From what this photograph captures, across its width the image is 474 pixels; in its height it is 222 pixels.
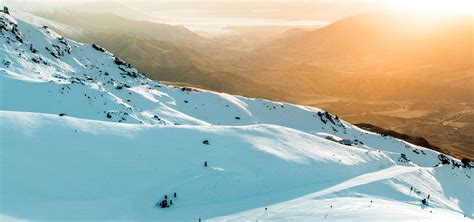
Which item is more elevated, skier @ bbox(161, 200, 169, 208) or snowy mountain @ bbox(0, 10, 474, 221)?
snowy mountain @ bbox(0, 10, 474, 221)

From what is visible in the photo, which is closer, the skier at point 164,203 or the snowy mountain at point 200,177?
the snowy mountain at point 200,177

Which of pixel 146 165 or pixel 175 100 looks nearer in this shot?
pixel 146 165

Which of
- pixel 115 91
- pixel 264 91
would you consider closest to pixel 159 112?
pixel 115 91

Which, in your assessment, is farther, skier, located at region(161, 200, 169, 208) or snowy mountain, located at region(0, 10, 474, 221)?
skier, located at region(161, 200, 169, 208)

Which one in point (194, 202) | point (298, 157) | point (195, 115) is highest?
point (195, 115)

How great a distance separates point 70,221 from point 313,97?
157m

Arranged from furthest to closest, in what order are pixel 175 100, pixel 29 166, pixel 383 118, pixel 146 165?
pixel 383 118, pixel 175 100, pixel 146 165, pixel 29 166

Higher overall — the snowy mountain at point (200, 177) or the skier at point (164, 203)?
the snowy mountain at point (200, 177)

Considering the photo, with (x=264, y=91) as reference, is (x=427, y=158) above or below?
below

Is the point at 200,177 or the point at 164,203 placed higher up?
the point at 200,177

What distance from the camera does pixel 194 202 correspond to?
63.2 feet

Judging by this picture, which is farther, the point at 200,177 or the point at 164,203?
the point at 200,177

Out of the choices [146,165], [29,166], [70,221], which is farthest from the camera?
[146,165]

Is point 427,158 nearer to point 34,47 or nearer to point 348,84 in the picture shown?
point 34,47
